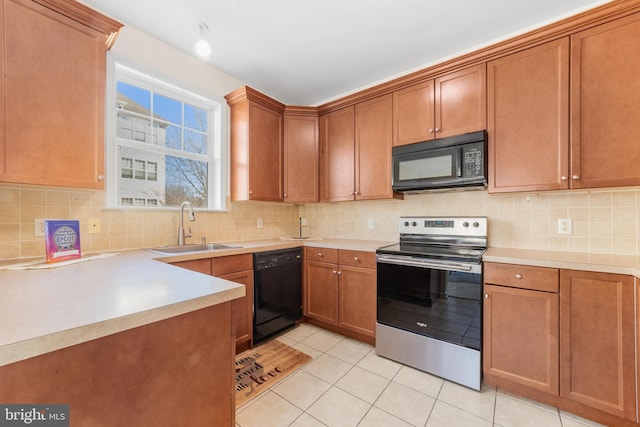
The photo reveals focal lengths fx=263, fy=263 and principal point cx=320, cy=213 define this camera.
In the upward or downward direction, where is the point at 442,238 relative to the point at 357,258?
upward

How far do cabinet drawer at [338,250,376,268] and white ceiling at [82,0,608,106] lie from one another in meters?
1.86

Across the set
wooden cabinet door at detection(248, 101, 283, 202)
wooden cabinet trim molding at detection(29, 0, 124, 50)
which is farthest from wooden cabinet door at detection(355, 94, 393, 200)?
wooden cabinet trim molding at detection(29, 0, 124, 50)

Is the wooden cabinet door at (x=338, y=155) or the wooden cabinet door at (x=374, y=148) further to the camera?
the wooden cabinet door at (x=338, y=155)

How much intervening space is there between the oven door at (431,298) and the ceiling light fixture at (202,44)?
80.4 inches

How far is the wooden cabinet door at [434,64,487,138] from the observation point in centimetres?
207

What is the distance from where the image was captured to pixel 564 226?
1.99 metres

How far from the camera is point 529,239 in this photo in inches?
83.4

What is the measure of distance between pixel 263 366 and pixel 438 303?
1419mm

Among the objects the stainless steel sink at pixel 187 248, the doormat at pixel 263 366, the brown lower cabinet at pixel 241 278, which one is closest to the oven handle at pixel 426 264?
the doormat at pixel 263 366

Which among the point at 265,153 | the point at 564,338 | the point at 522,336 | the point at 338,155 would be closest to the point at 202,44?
the point at 265,153

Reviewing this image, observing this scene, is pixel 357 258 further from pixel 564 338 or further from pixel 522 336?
pixel 564 338

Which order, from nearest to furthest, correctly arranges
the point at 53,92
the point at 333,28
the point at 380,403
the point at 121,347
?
1. the point at 121,347
2. the point at 53,92
3. the point at 380,403
4. the point at 333,28

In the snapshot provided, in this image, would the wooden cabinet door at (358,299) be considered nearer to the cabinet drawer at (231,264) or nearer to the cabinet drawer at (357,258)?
the cabinet drawer at (357,258)

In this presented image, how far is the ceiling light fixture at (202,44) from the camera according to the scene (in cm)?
185
